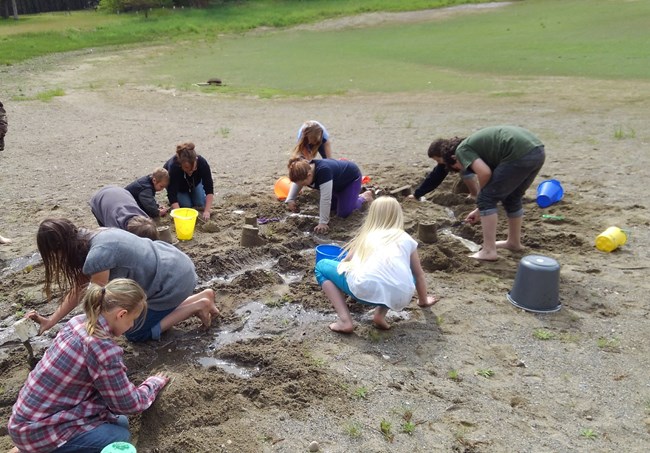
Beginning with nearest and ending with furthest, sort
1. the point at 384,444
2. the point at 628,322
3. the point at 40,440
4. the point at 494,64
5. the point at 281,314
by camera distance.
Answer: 1. the point at 40,440
2. the point at 384,444
3. the point at 628,322
4. the point at 281,314
5. the point at 494,64

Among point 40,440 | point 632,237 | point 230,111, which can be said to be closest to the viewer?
point 40,440

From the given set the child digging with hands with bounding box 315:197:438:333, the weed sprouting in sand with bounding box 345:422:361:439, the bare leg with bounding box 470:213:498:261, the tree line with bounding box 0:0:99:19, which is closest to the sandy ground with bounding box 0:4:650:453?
the weed sprouting in sand with bounding box 345:422:361:439

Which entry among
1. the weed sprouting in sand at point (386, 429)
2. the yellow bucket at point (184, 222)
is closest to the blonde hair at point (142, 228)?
the yellow bucket at point (184, 222)

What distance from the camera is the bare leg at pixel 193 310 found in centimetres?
434

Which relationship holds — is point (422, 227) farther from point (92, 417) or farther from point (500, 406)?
point (92, 417)

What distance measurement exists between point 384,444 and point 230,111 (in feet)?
37.2

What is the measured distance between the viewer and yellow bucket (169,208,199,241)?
19.7 feet

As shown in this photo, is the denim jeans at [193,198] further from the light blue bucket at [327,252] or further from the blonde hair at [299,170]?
the light blue bucket at [327,252]

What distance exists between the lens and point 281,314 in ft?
15.8

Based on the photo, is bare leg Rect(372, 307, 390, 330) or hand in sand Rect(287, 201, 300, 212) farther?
hand in sand Rect(287, 201, 300, 212)

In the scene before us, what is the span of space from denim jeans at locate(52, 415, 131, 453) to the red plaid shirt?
0.03 meters

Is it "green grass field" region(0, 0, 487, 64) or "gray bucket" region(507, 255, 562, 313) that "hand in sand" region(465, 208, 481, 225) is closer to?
"gray bucket" region(507, 255, 562, 313)

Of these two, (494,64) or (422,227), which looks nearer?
(422,227)

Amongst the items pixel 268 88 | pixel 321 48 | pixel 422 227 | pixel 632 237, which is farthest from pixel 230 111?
pixel 321 48
